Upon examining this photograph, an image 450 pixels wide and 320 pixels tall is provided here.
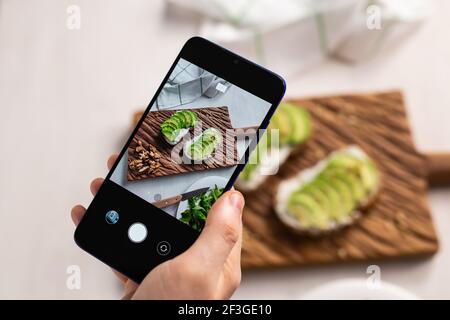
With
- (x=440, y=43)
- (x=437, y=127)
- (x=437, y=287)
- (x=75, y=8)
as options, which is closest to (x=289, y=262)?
(x=437, y=287)

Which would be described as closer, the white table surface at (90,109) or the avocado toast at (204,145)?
the avocado toast at (204,145)

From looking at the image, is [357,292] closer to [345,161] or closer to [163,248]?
[345,161]

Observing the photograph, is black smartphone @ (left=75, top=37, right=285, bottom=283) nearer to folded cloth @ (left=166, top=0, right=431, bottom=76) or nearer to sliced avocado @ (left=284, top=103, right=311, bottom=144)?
sliced avocado @ (left=284, top=103, right=311, bottom=144)

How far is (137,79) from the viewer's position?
1457mm

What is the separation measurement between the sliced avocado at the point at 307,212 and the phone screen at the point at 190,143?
48 cm

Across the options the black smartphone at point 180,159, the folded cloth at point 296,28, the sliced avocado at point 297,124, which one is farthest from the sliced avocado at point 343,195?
the black smartphone at point 180,159

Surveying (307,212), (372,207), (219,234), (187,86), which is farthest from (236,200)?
(372,207)

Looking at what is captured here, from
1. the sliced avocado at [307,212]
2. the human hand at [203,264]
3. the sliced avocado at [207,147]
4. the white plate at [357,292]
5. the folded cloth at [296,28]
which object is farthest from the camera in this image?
the folded cloth at [296,28]

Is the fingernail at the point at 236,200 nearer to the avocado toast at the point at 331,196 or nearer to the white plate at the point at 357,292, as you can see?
the white plate at the point at 357,292

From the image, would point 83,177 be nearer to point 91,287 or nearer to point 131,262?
point 91,287

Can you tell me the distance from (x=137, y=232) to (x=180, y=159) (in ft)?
0.36

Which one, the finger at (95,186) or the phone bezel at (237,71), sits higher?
the phone bezel at (237,71)

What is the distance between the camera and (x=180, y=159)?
2.59 feet

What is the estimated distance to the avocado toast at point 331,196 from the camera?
1.23 meters
